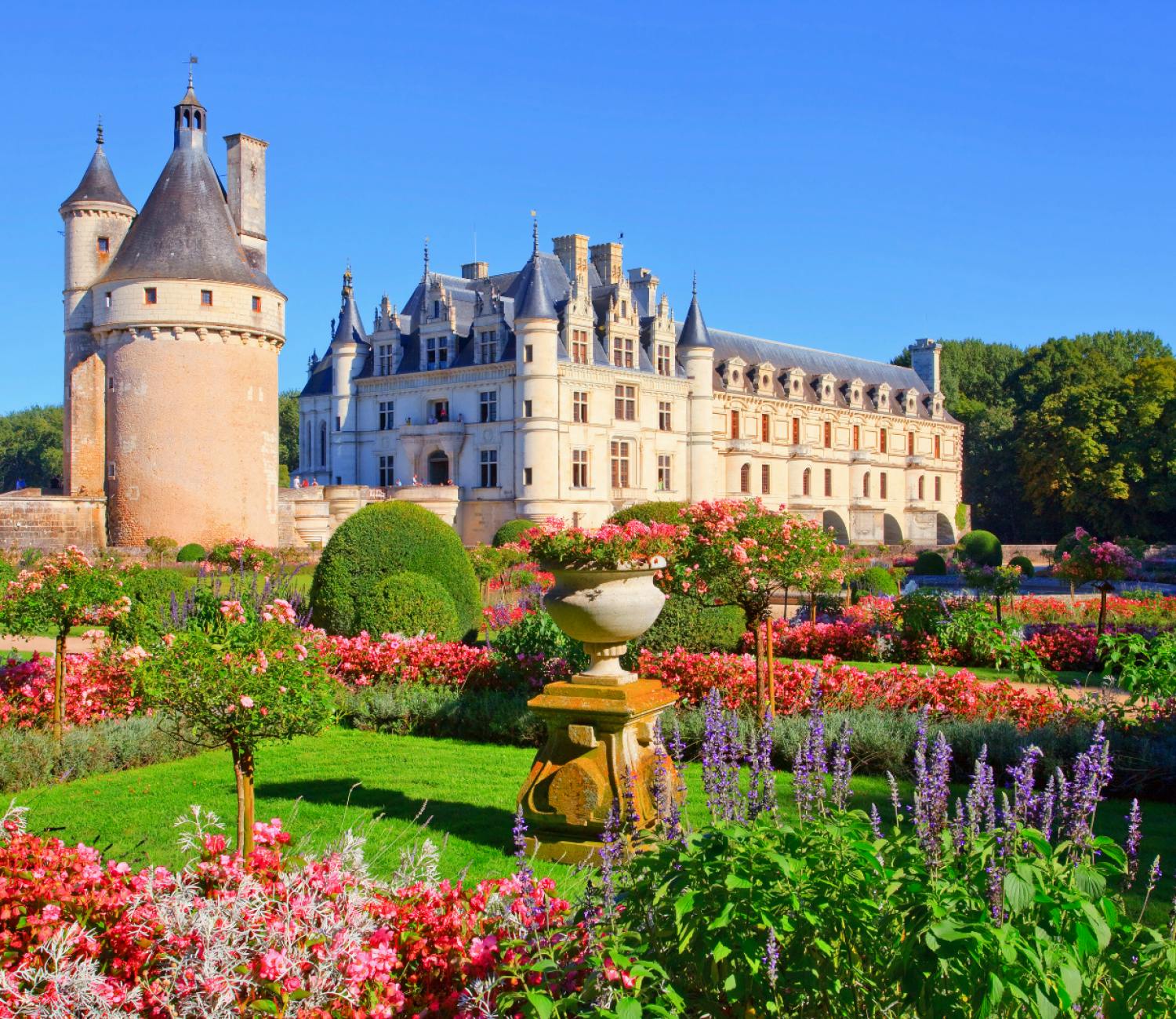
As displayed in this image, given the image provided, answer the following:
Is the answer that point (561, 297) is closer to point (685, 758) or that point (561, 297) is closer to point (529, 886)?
point (685, 758)

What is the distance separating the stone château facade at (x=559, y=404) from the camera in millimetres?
34281

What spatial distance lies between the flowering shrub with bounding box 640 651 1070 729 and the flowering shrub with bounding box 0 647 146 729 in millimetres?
4685

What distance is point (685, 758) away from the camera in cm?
850

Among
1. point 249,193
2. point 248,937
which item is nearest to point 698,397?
point 249,193

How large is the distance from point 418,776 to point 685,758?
2037 mm

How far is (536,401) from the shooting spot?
33.9m

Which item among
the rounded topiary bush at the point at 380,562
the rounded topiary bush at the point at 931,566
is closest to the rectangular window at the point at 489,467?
the rounded topiary bush at the point at 931,566

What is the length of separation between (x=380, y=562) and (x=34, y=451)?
195 feet

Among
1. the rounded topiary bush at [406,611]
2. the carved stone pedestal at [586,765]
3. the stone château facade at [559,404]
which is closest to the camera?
the carved stone pedestal at [586,765]

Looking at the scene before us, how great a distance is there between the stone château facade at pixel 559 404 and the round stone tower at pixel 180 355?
808cm

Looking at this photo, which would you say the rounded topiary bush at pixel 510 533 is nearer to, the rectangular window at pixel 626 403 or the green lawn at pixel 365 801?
the rectangular window at pixel 626 403

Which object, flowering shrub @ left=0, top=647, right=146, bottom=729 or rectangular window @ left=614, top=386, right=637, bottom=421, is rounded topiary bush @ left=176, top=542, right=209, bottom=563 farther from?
rectangular window @ left=614, top=386, right=637, bottom=421

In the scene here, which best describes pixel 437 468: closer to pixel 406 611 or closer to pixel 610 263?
pixel 610 263

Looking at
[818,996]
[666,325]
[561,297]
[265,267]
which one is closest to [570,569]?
[818,996]
